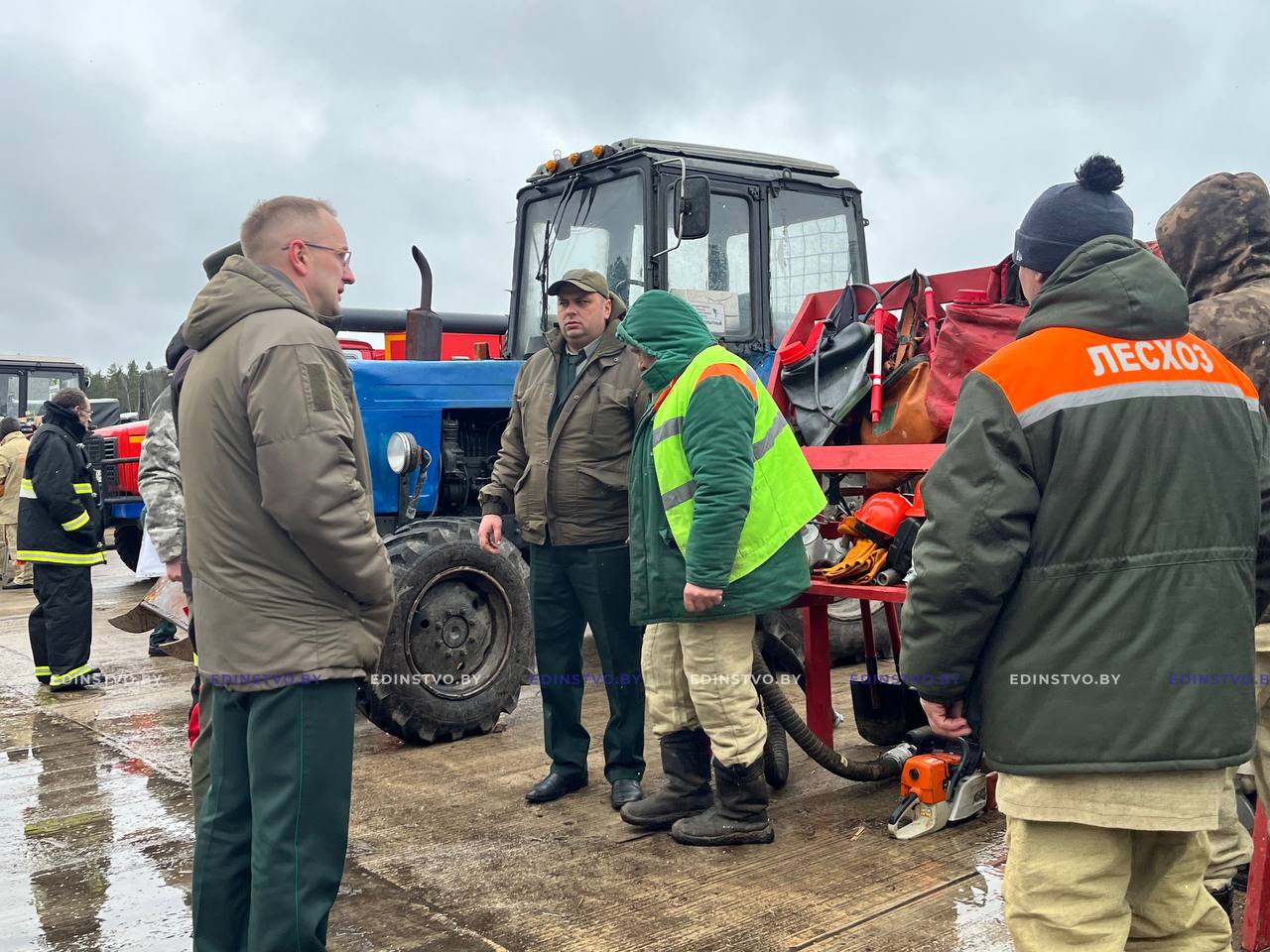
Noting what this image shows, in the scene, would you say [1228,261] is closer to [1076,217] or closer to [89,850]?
[1076,217]

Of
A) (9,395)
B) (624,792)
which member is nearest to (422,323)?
(624,792)

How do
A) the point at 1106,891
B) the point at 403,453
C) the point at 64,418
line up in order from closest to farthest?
the point at 1106,891
the point at 403,453
the point at 64,418

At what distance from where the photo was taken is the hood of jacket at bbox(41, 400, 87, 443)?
6523 mm

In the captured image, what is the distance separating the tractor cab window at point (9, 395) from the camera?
15.9 metres

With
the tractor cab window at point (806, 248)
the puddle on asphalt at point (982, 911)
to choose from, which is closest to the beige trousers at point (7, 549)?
the tractor cab window at point (806, 248)

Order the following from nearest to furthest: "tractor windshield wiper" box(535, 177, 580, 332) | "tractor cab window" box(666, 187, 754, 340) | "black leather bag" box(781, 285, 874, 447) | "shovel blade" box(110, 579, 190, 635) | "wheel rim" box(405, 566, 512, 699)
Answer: "black leather bag" box(781, 285, 874, 447) → "wheel rim" box(405, 566, 512, 699) → "shovel blade" box(110, 579, 190, 635) → "tractor cab window" box(666, 187, 754, 340) → "tractor windshield wiper" box(535, 177, 580, 332)

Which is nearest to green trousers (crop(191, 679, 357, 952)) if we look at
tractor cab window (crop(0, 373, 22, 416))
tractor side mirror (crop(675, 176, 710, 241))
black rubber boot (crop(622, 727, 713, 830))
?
black rubber boot (crop(622, 727, 713, 830))

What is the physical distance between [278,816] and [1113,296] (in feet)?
6.18

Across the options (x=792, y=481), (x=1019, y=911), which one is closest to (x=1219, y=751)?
(x=1019, y=911)

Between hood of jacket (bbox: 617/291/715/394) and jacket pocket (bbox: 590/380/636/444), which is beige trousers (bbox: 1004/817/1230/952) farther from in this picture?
jacket pocket (bbox: 590/380/636/444)

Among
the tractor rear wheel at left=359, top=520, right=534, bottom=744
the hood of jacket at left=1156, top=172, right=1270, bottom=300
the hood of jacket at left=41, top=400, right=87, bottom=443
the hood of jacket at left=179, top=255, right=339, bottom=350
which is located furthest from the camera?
the hood of jacket at left=41, top=400, right=87, bottom=443

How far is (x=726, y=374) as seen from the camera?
11.6 feet

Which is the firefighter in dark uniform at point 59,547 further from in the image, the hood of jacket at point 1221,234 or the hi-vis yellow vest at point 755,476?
the hood of jacket at point 1221,234

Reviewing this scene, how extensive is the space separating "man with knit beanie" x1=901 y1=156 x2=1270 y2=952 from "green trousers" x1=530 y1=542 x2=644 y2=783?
212cm
